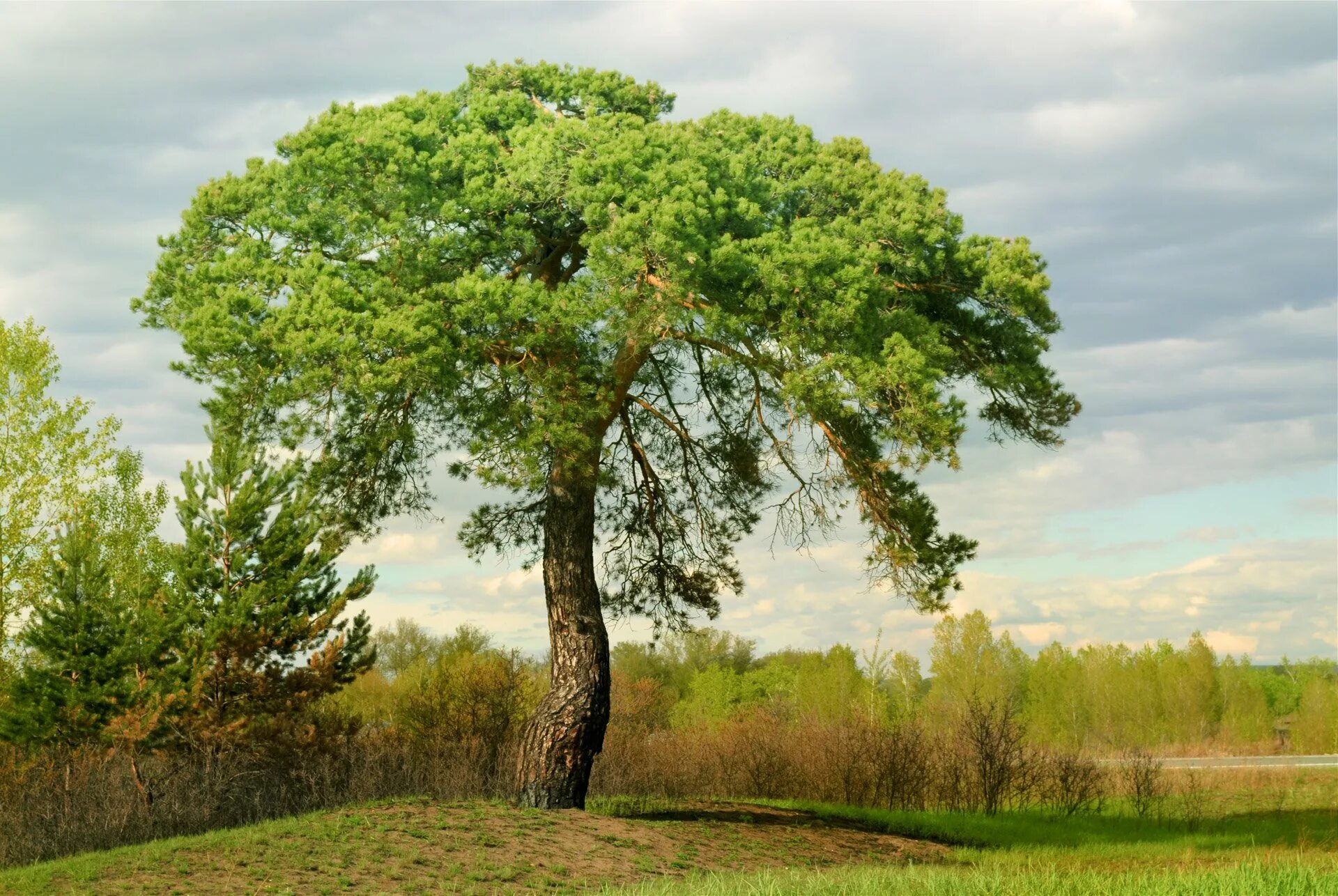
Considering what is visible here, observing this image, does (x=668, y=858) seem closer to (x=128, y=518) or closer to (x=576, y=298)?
(x=576, y=298)

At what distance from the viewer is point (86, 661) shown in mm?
16047

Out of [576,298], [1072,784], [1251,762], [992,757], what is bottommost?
[1251,762]

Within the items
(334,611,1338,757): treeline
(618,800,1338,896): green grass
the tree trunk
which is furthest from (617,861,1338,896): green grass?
(334,611,1338,757): treeline

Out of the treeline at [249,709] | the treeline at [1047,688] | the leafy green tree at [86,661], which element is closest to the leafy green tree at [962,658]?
the treeline at [1047,688]

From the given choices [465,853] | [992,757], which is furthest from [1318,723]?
[465,853]

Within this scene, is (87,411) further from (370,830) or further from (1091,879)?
(1091,879)

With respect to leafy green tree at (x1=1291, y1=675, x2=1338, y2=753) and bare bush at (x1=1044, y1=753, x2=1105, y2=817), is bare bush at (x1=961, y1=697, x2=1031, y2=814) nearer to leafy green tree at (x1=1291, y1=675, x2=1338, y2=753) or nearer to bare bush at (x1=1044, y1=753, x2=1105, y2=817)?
bare bush at (x1=1044, y1=753, x2=1105, y2=817)

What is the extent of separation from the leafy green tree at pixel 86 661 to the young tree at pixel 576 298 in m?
3.98

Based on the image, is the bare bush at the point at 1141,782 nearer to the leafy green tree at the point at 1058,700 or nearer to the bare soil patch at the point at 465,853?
the bare soil patch at the point at 465,853

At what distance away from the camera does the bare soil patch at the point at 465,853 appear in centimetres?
1029

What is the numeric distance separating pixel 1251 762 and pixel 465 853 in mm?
26554

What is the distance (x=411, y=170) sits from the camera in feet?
41.2

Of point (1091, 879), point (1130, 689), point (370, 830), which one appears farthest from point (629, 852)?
point (1130, 689)

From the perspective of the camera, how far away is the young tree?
11914 mm
